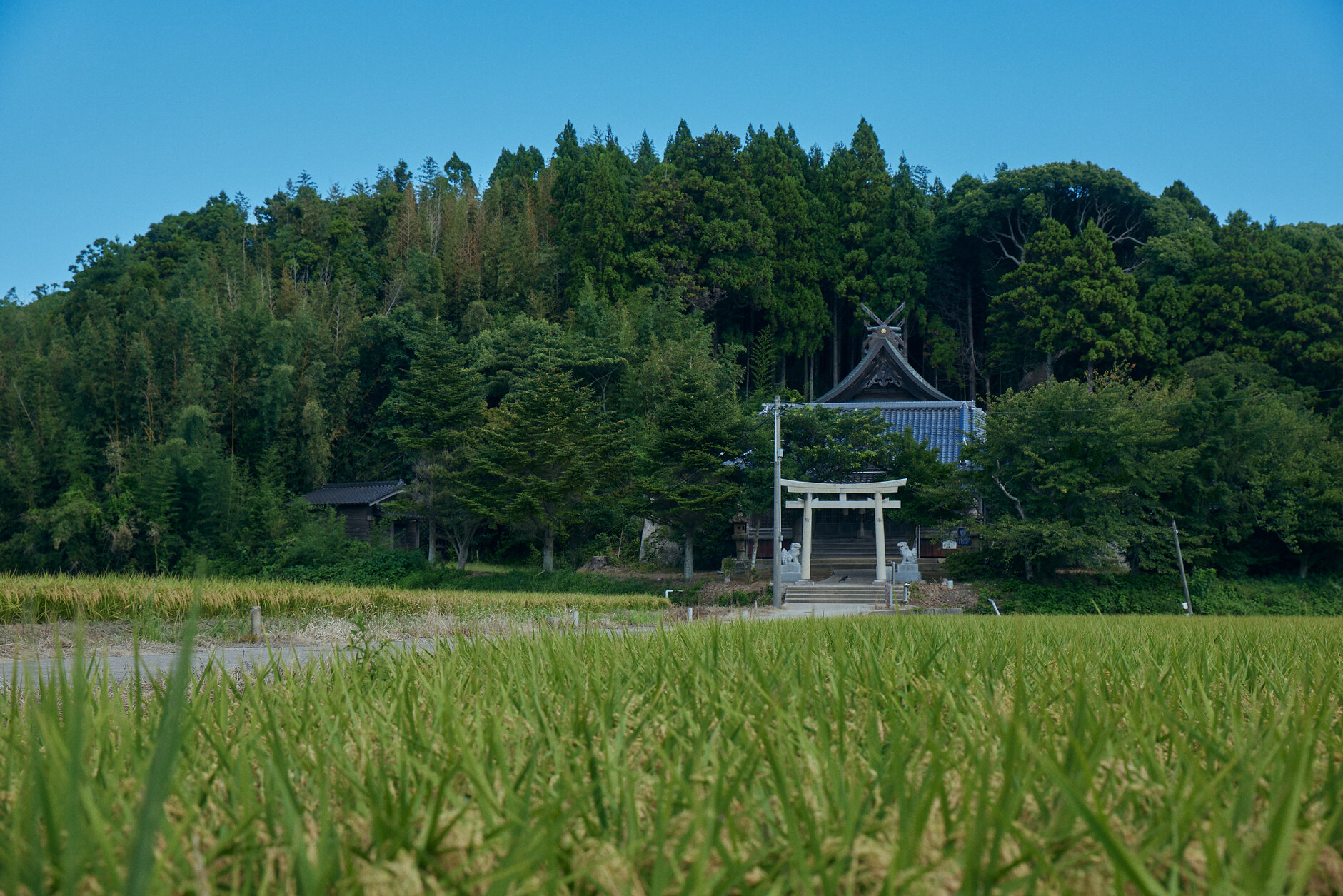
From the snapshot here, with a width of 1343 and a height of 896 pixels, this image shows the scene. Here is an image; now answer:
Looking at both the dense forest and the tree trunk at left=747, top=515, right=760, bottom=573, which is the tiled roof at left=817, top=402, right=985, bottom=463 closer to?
the dense forest

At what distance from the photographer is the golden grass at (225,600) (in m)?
10.3

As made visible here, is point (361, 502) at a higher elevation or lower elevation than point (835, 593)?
higher

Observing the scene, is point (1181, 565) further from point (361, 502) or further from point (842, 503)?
→ point (361, 502)

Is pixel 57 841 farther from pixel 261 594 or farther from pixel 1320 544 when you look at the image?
pixel 1320 544

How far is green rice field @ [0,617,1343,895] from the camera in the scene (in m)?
0.54

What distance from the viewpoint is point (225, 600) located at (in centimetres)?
1138

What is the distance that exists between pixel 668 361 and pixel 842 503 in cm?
930

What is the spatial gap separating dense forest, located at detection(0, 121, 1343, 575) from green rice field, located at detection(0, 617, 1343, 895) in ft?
A: 50.8

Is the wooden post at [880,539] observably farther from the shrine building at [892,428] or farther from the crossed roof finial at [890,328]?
the crossed roof finial at [890,328]

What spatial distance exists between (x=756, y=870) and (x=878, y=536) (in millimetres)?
17879

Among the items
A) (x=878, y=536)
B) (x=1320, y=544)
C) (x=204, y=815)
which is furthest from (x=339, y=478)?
(x=204, y=815)

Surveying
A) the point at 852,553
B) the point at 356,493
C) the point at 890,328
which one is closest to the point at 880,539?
the point at 852,553

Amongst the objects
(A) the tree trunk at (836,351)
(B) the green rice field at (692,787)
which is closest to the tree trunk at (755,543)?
(A) the tree trunk at (836,351)

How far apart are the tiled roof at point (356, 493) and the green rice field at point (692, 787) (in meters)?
24.5
